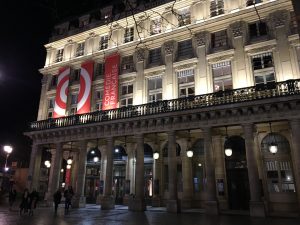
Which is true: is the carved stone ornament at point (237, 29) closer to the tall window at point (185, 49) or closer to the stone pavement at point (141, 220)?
the tall window at point (185, 49)

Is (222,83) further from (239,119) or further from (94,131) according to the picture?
(94,131)

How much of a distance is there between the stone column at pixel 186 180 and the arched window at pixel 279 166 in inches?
229

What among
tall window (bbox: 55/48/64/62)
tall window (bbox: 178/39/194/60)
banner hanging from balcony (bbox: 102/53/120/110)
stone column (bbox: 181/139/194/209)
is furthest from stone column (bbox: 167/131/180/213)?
tall window (bbox: 55/48/64/62)

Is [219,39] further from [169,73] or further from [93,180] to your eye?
[93,180]

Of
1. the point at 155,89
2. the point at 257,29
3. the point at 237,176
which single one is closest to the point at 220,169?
the point at 237,176

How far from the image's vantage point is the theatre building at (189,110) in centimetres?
1709

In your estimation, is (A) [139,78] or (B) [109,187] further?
(A) [139,78]

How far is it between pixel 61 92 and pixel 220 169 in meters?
17.3

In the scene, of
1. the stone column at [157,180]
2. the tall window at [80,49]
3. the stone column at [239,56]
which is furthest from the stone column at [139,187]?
the tall window at [80,49]

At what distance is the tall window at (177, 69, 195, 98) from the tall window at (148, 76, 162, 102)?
189cm

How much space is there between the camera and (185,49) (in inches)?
885

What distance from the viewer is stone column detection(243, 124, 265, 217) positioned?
1511 centimetres

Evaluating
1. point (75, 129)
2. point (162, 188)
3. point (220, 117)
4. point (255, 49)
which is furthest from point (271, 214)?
point (75, 129)

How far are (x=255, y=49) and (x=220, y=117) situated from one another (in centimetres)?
610
